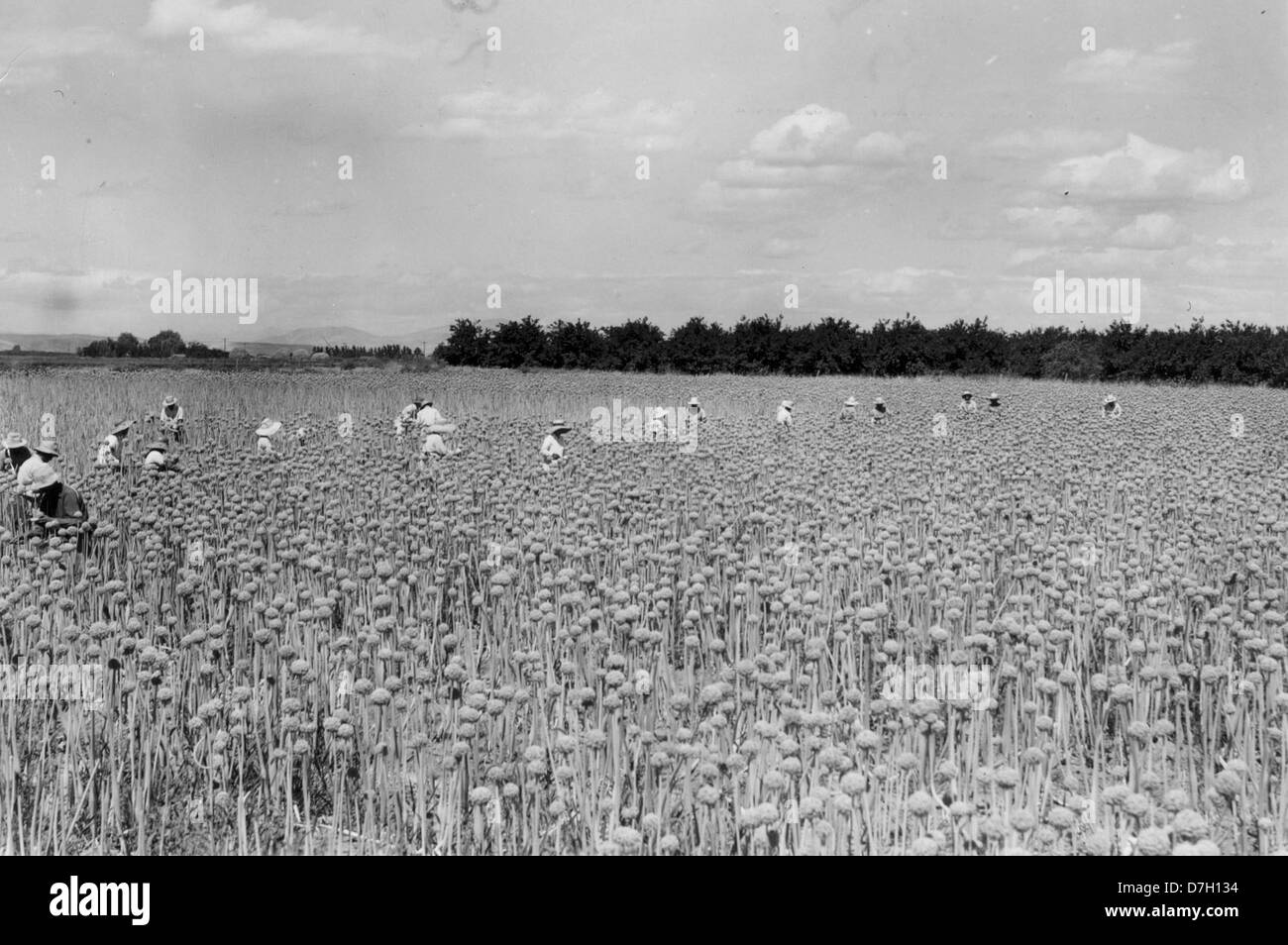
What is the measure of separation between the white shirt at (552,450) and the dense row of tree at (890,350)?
82.0 ft

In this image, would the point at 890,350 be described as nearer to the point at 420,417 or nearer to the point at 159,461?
the point at 420,417

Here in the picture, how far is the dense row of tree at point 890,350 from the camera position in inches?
1323

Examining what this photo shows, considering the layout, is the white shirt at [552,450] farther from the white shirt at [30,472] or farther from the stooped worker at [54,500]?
the white shirt at [30,472]

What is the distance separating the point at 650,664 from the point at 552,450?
6.80m

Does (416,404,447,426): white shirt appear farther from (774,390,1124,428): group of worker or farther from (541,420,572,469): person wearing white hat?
(774,390,1124,428): group of worker

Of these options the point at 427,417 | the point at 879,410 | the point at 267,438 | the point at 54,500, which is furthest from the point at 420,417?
the point at 879,410

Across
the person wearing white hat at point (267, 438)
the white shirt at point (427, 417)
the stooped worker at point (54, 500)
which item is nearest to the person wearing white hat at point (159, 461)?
the person wearing white hat at point (267, 438)

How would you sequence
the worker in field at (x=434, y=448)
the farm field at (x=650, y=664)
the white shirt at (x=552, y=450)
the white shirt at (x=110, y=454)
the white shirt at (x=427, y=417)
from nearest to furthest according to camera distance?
the farm field at (x=650, y=664)
the white shirt at (x=110, y=454)
the white shirt at (x=552, y=450)
the worker in field at (x=434, y=448)
the white shirt at (x=427, y=417)

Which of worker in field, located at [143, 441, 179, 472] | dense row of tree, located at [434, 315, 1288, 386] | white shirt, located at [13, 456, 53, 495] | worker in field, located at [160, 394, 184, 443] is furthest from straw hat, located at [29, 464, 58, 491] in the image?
dense row of tree, located at [434, 315, 1288, 386]

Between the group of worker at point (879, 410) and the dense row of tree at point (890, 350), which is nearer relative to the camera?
the group of worker at point (879, 410)

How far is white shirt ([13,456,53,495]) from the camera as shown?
25.6 ft

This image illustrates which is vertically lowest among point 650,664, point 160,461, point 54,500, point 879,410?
point 650,664

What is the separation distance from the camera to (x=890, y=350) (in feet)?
149

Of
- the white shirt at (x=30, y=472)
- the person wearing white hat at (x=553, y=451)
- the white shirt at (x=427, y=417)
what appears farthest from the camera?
the white shirt at (x=427, y=417)
